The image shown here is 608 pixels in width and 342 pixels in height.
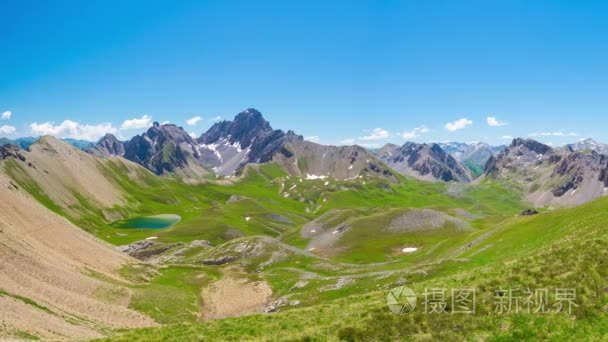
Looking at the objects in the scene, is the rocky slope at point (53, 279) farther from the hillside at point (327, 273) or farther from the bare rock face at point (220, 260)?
the bare rock face at point (220, 260)

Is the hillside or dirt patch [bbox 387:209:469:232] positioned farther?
dirt patch [bbox 387:209:469:232]

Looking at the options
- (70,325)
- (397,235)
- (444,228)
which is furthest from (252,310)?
(444,228)

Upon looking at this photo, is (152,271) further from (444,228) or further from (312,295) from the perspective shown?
(444,228)

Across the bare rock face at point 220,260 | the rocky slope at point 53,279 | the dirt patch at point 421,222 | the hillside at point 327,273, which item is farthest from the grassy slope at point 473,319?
the dirt patch at point 421,222

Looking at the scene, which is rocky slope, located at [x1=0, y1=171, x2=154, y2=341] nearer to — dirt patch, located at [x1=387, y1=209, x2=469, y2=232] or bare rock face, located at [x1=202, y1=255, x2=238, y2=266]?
bare rock face, located at [x1=202, y1=255, x2=238, y2=266]

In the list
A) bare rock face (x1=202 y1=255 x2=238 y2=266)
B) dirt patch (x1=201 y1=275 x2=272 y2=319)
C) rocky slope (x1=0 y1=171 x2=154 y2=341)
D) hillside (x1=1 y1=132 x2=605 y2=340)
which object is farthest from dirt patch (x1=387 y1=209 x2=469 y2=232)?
rocky slope (x1=0 y1=171 x2=154 y2=341)

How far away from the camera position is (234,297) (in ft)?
284

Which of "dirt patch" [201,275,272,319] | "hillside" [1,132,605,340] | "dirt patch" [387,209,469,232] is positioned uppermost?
"dirt patch" [387,209,469,232]

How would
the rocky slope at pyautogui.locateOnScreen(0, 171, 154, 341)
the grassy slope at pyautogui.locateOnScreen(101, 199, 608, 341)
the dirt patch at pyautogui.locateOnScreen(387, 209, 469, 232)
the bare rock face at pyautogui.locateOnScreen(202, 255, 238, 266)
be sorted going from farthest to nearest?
the dirt patch at pyautogui.locateOnScreen(387, 209, 469, 232), the bare rock face at pyautogui.locateOnScreen(202, 255, 238, 266), the rocky slope at pyautogui.locateOnScreen(0, 171, 154, 341), the grassy slope at pyautogui.locateOnScreen(101, 199, 608, 341)

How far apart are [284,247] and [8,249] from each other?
245 ft

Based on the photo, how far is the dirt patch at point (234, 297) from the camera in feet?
257

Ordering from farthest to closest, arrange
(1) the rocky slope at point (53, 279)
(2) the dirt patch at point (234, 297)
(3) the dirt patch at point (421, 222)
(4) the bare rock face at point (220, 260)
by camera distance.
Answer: (3) the dirt patch at point (421, 222) < (4) the bare rock face at point (220, 260) < (2) the dirt patch at point (234, 297) < (1) the rocky slope at point (53, 279)

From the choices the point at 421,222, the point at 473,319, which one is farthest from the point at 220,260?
the point at 473,319

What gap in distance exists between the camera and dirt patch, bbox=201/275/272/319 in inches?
3086
